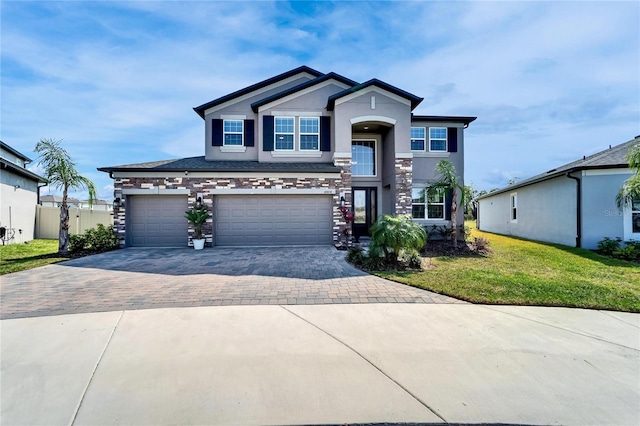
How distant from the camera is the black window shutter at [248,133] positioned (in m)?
14.8

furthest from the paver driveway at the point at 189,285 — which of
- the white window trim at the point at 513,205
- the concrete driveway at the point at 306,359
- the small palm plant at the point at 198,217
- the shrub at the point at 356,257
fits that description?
the white window trim at the point at 513,205

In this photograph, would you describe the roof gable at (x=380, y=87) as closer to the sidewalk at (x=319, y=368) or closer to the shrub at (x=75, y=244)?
the sidewalk at (x=319, y=368)

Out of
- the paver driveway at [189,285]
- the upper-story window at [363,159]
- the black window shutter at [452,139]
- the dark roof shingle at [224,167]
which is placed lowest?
the paver driveway at [189,285]

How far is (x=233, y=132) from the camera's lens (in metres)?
14.9

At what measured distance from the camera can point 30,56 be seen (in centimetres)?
887

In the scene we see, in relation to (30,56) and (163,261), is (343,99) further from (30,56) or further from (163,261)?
(30,56)

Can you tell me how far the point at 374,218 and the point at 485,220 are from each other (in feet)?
44.1

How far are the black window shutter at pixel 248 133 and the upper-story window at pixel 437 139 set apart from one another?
8.92m

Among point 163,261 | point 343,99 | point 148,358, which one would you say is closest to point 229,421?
point 148,358

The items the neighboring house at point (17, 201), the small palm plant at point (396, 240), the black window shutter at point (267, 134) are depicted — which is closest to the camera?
the small palm plant at point (396, 240)

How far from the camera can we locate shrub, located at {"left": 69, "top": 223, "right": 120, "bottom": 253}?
36.7ft

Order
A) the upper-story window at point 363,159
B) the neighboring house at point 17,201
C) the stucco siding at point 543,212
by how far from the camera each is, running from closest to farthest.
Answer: the stucco siding at point 543,212 → the neighboring house at point 17,201 → the upper-story window at point 363,159

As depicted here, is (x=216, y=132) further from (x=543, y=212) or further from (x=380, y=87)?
(x=543, y=212)

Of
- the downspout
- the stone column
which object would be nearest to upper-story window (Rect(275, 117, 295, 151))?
the stone column
